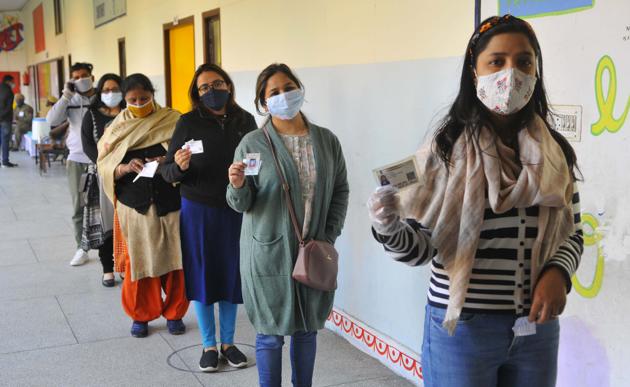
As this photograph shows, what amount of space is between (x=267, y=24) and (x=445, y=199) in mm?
4056

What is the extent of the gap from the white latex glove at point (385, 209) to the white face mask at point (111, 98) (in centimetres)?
378

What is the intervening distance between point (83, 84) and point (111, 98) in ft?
3.55

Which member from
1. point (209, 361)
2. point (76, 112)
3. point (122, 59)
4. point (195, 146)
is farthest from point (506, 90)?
point (122, 59)

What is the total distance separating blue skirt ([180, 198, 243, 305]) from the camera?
154 inches

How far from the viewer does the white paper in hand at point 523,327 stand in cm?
180

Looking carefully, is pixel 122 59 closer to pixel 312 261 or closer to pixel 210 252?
pixel 210 252

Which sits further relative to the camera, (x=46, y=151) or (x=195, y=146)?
(x=46, y=151)

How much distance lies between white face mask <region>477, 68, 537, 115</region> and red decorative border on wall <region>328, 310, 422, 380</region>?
89.4 inches

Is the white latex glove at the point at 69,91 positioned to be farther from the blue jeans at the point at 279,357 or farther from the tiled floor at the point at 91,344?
the blue jeans at the point at 279,357

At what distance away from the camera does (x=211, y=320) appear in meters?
4.07

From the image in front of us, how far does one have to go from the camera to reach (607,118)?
263cm

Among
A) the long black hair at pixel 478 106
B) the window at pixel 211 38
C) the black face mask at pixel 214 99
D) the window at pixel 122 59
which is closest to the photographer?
the long black hair at pixel 478 106

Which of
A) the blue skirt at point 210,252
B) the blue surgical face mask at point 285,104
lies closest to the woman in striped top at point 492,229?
the blue surgical face mask at point 285,104

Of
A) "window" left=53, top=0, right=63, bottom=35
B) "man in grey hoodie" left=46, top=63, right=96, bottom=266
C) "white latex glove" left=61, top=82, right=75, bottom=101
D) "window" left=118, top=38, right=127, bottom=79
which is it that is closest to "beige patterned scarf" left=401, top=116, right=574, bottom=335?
"man in grey hoodie" left=46, top=63, right=96, bottom=266
